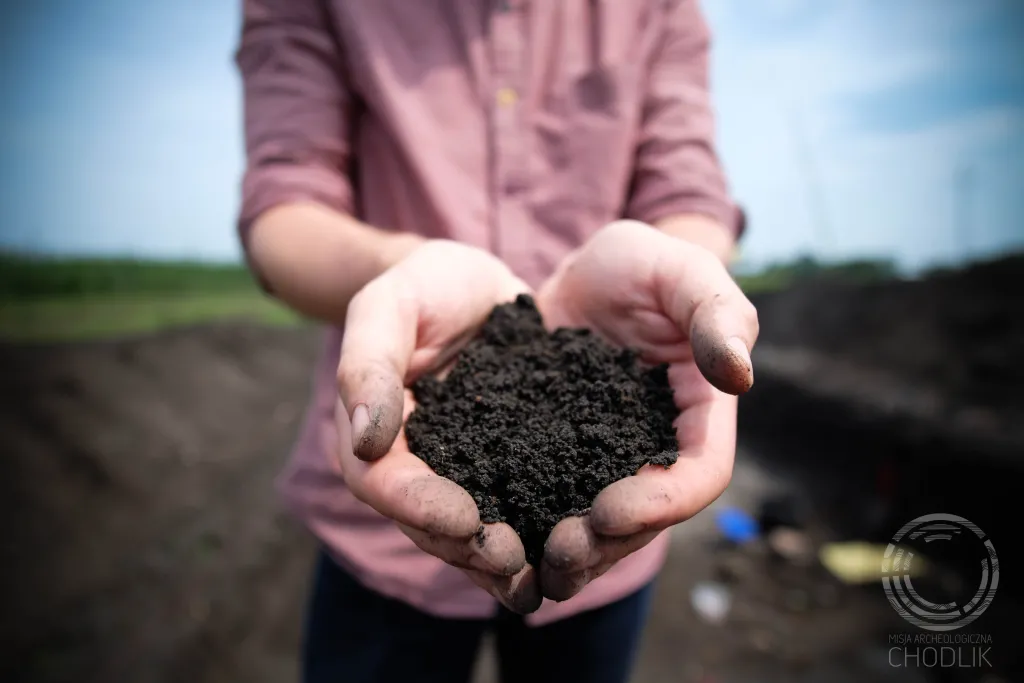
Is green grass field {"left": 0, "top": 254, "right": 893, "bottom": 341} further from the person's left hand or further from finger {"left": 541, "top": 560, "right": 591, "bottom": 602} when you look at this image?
finger {"left": 541, "top": 560, "right": 591, "bottom": 602}

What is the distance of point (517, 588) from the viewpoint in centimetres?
76

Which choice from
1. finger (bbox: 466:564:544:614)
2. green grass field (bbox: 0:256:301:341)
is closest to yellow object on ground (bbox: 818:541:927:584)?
finger (bbox: 466:564:544:614)

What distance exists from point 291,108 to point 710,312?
1.07m

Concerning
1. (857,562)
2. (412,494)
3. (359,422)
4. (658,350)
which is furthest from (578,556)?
(857,562)

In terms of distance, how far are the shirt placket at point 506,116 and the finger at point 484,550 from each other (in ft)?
2.40

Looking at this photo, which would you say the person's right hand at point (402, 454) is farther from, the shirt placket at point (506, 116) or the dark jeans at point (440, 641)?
the dark jeans at point (440, 641)

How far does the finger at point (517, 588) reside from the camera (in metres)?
0.75

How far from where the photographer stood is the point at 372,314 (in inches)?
33.2

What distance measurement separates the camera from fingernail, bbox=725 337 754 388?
2.49 ft

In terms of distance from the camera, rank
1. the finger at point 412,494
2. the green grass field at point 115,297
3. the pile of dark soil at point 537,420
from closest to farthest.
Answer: the finger at point 412,494, the pile of dark soil at point 537,420, the green grass field at point 115,297

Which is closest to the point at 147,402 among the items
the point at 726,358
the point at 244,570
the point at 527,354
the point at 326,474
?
the point at 244,570

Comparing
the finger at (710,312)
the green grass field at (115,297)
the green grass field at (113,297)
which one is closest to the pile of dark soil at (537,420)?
the finger at (710,312)

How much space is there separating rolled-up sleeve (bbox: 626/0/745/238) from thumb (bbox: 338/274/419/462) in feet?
2.55

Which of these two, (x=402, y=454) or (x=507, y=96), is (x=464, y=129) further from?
(x=402, y=454)
